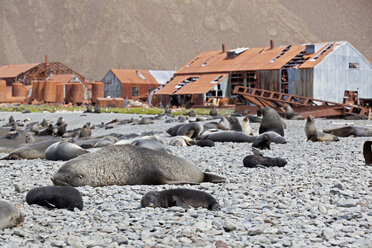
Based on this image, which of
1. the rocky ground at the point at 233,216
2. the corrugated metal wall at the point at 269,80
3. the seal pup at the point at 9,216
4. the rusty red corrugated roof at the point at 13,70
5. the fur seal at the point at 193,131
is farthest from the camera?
the rusty red corrugated roof at the point at 13,70

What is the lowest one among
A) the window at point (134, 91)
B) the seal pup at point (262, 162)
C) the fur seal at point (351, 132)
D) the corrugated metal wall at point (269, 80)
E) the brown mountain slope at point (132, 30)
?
the seal pup at point (262, 162)

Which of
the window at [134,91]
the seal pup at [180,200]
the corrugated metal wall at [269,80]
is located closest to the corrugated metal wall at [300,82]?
the corrugated metal wall at [269,80]

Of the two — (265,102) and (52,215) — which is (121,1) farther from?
(52,215)

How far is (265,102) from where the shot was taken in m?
28.9

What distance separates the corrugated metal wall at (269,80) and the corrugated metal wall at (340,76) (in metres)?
3.09

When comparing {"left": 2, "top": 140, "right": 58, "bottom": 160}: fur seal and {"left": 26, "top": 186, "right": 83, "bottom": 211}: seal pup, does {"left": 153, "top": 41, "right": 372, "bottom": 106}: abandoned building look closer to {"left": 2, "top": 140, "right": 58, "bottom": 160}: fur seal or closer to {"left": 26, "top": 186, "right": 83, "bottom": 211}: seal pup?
{"left": 2, "top": 140, "right": 58, "bottom": 160}: fur seal

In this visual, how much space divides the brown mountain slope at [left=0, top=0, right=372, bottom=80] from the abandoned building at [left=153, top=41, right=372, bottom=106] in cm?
6884

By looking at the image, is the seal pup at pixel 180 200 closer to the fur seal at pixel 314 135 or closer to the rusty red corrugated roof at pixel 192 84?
the fur seal at pixel 314 135

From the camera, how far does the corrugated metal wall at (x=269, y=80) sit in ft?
131

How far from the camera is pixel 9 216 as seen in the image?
4.79 meters

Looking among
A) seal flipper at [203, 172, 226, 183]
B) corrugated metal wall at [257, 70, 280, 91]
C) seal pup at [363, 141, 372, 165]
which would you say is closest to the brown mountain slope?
corrugated metal wall at [257, 70, 280, 91]

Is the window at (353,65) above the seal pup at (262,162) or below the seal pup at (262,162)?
above

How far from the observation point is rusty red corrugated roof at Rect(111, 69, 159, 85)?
211 ft

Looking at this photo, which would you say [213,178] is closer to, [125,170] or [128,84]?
[125,170]
